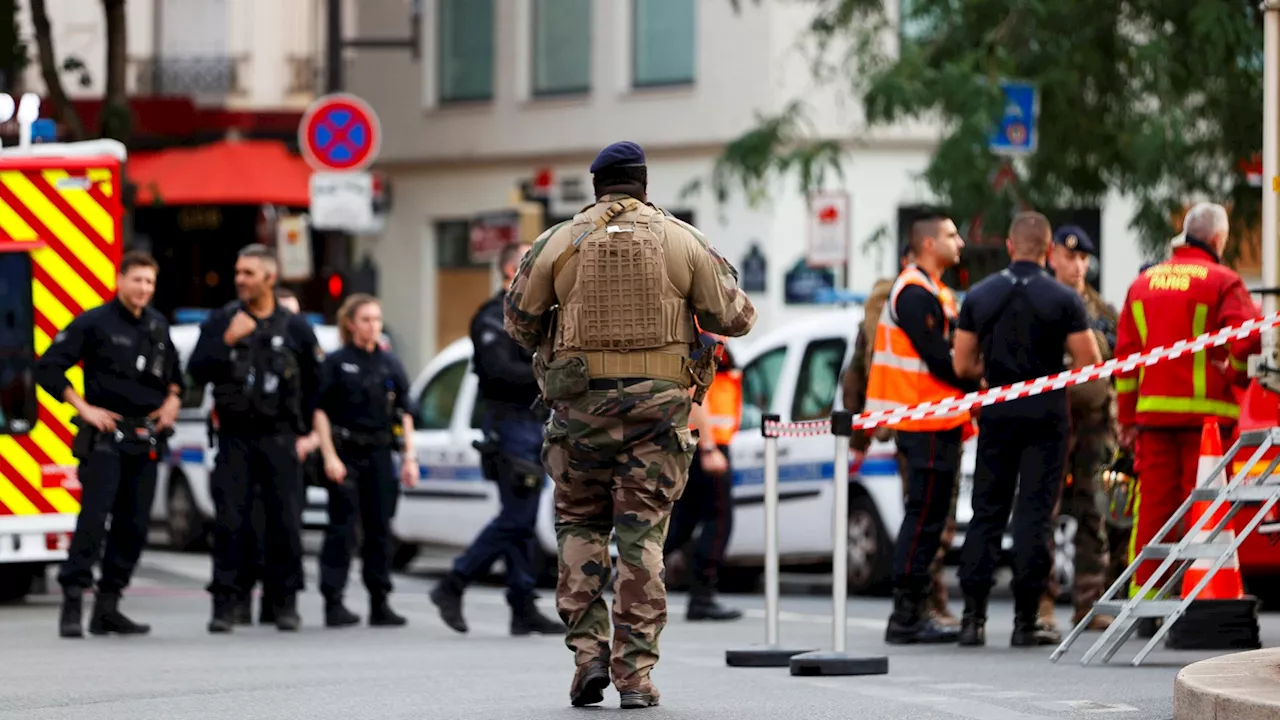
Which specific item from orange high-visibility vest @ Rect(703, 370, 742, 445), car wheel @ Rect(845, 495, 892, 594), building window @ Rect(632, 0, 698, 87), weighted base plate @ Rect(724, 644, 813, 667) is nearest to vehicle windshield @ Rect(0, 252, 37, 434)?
orange high-visibility vest @ Rect(703, 370, 742, 445)

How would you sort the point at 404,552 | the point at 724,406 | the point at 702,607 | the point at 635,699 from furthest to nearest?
the point at 404,552, the point at 724,406, the point at 702,607, the point at 635,699

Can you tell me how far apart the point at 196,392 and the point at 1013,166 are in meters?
6.75

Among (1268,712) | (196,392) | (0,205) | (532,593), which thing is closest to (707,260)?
(1268,712)

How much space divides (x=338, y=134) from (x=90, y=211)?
7.15m

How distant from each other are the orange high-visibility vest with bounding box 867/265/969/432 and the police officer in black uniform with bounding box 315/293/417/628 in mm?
2694

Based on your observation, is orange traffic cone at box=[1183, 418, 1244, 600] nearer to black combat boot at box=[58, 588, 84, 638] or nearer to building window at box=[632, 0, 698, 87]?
black combat boot at box=[58, 588, 84, 638]

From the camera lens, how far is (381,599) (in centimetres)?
1424

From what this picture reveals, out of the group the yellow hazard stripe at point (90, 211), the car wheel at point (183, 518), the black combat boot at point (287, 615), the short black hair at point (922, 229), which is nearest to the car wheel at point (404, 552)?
the car wheel at point (183, 518)

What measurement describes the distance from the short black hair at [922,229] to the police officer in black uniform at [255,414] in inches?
120

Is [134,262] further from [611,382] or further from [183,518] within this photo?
[183,518]

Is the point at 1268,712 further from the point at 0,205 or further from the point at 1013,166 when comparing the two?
the point at 1013,166

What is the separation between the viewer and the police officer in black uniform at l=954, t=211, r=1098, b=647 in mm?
12023

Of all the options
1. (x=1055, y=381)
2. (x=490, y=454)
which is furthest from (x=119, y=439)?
(x=1055, y=381)

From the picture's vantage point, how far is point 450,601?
44.2ft
